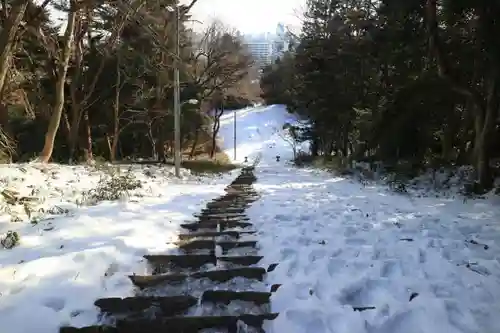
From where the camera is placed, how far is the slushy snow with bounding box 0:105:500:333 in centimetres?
358

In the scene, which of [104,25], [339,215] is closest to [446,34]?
[339,215]

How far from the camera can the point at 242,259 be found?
518 cm

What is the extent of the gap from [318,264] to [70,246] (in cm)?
303

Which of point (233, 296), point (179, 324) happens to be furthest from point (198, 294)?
point (179, 324)

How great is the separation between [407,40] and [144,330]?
12809 millimetres

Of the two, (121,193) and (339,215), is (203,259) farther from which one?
(121,193)

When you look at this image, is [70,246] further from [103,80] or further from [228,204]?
Answer: [103,80]

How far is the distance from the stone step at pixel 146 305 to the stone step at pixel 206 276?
1.55 feet

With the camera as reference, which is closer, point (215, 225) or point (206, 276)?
point (206, 276)

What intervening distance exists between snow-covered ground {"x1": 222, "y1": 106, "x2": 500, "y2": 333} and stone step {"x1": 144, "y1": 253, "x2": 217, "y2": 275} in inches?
28.8

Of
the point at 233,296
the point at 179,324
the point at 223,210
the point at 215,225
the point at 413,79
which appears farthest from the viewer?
the point at 413,79

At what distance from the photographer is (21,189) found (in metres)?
9.04

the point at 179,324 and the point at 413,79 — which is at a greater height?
the point at 413,79

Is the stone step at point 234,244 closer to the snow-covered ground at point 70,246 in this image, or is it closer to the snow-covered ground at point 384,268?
the snow-covered ground at point 384,268
